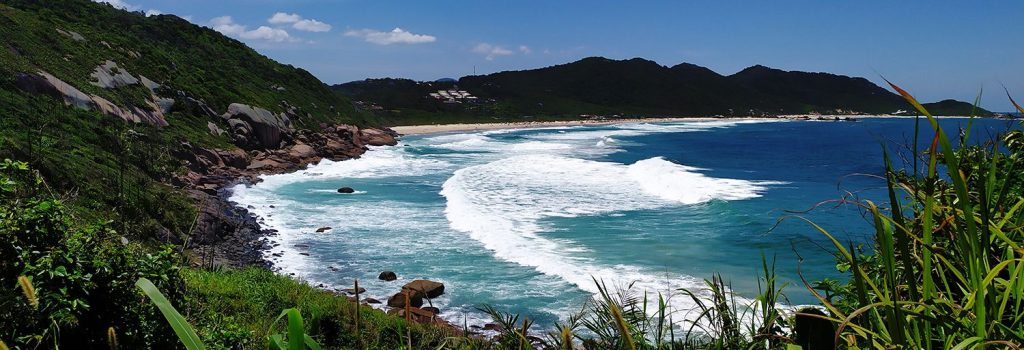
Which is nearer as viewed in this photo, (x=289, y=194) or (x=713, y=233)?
(x=713, y=233)

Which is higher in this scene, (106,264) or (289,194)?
(106,264)

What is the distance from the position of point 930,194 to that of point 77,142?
27.2m

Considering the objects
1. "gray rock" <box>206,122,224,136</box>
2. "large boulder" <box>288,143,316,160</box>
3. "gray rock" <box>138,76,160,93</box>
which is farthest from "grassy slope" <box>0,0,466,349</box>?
"large boulder" <box>288,143,316,160</box>

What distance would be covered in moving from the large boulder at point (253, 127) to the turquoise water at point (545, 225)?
437 cm

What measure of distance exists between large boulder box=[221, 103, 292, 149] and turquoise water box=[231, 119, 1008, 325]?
4372mm

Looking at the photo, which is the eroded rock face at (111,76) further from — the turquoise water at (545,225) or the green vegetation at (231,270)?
the turquoise water at (545,225)

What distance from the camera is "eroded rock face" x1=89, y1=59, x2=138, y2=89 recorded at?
3456 centimetres

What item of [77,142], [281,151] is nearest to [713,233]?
[77,142]

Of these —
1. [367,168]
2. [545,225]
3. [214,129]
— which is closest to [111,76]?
[214,129]

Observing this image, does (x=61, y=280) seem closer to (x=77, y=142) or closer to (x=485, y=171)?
(x=77, y=142)

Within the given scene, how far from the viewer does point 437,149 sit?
197ft

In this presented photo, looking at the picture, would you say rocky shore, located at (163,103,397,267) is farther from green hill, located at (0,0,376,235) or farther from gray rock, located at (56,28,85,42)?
gray rock, located at (56,28,85,42)

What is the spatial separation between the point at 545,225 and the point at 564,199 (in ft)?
20.4

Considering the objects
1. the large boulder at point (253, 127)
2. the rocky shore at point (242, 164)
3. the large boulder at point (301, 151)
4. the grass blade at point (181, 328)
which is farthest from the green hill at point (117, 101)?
the grass blade at point (181, 328)
